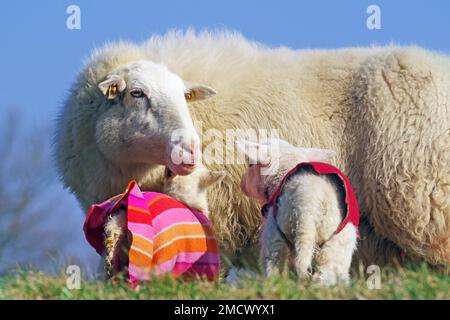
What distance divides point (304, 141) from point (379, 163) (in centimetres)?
68

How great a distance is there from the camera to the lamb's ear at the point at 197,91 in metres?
7.11

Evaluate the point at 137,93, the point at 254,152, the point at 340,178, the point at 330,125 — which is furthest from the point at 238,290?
the point at 330,125

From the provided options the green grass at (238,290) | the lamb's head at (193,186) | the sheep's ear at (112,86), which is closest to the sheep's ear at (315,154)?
the lamb's head at (193,186)

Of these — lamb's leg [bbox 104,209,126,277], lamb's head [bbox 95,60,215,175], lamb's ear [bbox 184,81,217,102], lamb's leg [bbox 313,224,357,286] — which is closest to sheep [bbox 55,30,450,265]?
lamb's head [bbox 95,60,215,175]

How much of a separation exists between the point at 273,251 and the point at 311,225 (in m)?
0.33

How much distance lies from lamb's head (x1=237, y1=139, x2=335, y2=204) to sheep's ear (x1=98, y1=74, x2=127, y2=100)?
1.37m

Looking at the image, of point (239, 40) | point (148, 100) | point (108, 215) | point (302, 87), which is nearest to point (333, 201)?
point (108, 215)

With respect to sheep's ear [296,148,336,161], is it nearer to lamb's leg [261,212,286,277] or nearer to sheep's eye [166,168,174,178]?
lamb's leg [261,212,286,277]

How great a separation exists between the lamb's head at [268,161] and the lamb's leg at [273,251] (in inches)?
22.6

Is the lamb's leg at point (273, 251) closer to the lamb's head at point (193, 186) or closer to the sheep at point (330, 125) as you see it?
the lamb's head at point (193, 186)

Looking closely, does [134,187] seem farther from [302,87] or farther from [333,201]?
[302,87]

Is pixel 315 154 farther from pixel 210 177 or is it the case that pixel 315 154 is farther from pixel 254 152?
pixel 210 177

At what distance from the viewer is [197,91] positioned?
7168 mm
